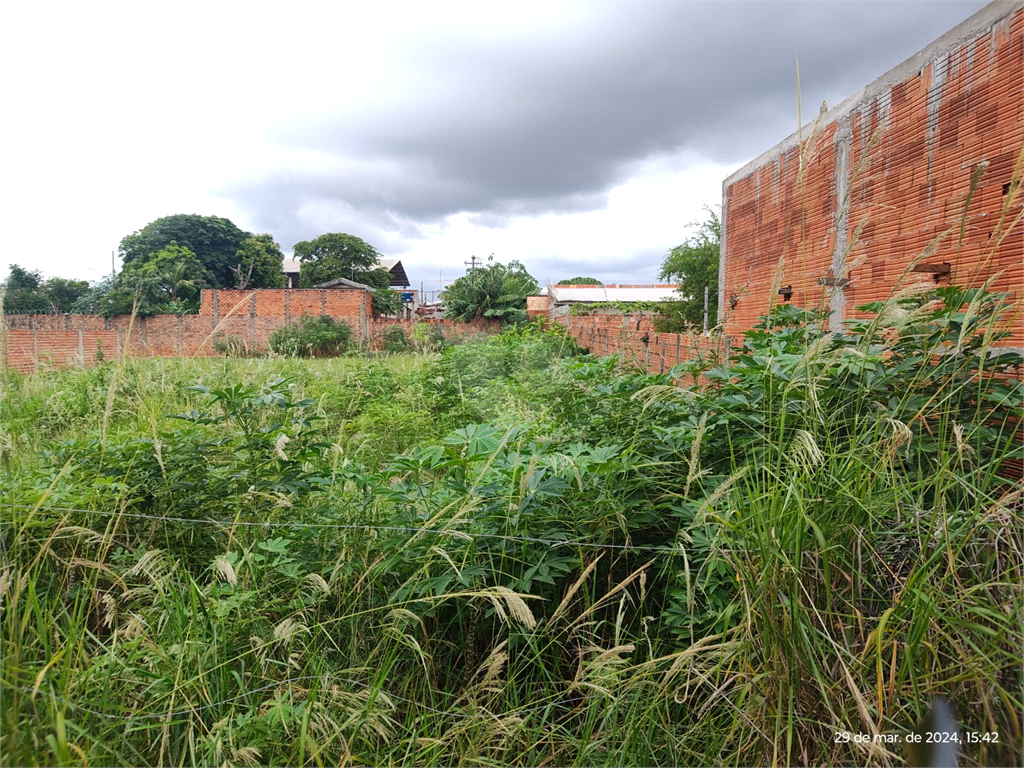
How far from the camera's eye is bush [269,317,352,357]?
60.6 ft

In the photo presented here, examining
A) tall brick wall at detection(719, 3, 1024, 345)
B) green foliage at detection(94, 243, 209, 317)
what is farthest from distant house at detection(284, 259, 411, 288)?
tall brick wall at detection(719, 3, 1024, 345)

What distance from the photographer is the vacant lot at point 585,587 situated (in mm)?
1243

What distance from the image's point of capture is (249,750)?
125 centimetres

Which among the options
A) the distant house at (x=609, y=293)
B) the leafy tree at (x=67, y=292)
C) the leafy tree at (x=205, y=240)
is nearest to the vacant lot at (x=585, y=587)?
the leafy tree at (x=67, y=292)

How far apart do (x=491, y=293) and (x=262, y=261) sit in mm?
19984

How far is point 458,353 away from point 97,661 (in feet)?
28.1

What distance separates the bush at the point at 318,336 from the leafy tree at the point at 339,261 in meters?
19.4

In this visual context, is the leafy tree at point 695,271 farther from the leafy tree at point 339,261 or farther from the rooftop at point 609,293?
the leafy tree at point 339,261

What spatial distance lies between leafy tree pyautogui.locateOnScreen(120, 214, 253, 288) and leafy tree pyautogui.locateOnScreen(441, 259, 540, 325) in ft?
45.7

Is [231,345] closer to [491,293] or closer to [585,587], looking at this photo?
[585,587]

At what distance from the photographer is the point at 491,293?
930 inches

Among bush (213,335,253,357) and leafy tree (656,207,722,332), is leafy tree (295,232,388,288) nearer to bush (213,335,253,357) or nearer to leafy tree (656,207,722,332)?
leafy tree (656,207,722,332)

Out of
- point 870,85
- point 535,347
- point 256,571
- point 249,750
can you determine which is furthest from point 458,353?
point 249,750

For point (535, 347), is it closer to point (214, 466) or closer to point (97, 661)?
point (214, 466)
